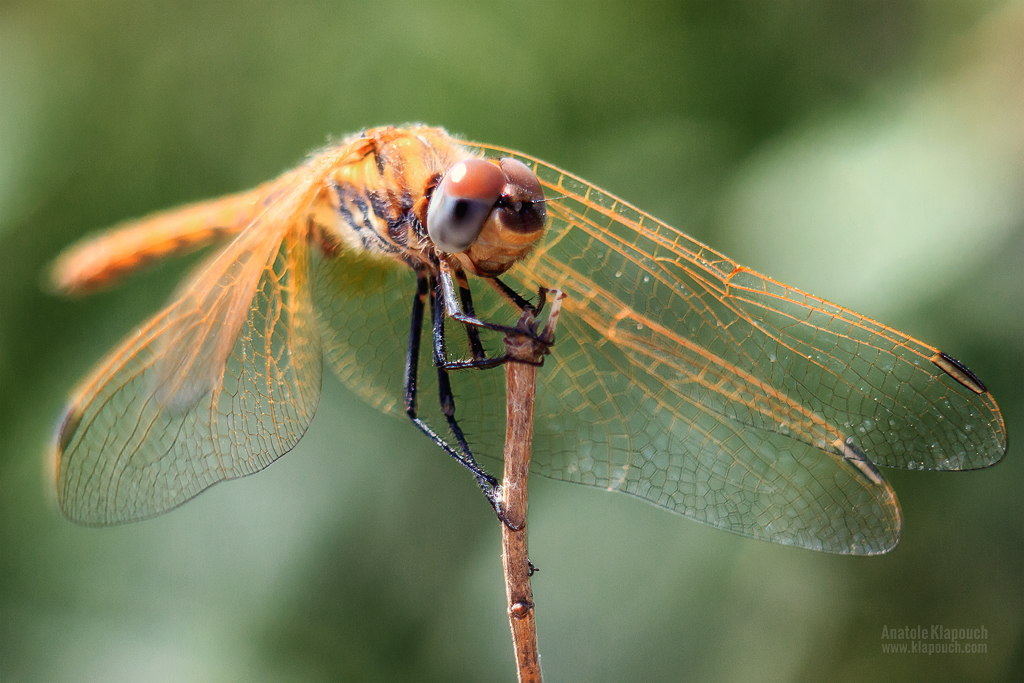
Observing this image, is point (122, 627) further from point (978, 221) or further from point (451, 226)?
point (978, 221)

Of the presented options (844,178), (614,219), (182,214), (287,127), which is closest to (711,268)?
(614,219)

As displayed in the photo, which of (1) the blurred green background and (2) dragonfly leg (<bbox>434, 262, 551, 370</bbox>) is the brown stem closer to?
(2) dragonfly leg (<bbox>434, 262, 551, 370</bbox>)

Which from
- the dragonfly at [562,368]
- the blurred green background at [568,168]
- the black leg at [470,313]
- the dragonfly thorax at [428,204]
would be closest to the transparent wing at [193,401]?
the dragonfly at [562,368]

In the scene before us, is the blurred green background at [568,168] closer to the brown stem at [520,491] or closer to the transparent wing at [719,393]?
the transparent wing at [719,393]

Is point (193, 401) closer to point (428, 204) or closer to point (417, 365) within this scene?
point (417, 365)

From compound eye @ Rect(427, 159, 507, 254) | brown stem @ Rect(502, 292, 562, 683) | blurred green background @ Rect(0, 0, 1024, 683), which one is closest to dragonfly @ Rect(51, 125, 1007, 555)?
→ compound eye @ Rect(427, 159, 507, 254)

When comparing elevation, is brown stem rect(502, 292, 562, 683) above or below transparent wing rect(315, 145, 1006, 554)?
below
